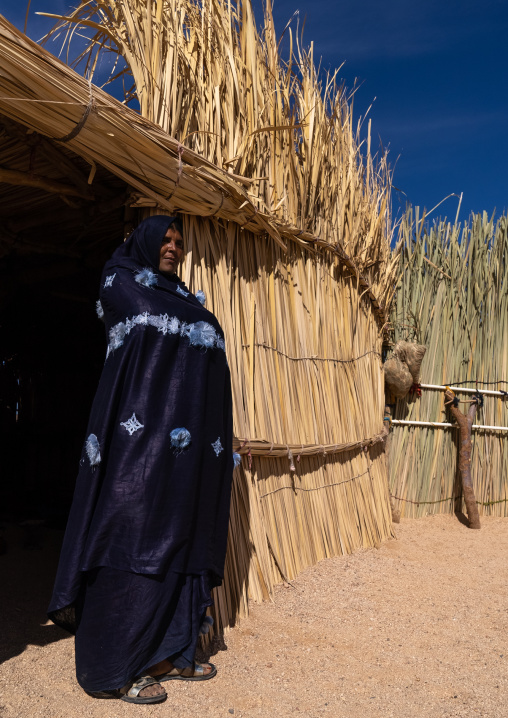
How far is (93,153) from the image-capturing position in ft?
7.09

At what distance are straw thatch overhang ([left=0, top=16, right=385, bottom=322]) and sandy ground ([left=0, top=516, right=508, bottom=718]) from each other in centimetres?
161

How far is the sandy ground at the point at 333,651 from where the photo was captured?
6.32ft

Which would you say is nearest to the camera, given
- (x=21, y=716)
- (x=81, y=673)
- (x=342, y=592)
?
(x=21, y=716)

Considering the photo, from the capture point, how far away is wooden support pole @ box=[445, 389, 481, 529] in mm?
4762

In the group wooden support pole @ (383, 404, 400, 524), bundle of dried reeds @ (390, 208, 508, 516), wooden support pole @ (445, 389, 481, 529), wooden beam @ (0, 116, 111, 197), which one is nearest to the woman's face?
wooden beam @ (0, 116, 111, 197)

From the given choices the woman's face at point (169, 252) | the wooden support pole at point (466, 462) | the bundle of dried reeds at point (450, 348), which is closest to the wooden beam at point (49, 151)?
the woman's face at point (169, 252)

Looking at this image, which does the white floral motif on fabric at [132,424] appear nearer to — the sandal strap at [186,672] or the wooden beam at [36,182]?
the sandal strap at [186,672]

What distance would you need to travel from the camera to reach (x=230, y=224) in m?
2.83

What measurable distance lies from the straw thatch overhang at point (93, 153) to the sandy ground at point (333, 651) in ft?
5.28

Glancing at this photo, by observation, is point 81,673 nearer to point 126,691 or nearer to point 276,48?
point 126,691

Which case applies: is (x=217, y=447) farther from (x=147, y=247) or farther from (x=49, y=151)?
(x=49, y=151)

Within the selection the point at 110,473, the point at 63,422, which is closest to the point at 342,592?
the point at 110,473

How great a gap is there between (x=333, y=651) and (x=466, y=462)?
9.15 ft

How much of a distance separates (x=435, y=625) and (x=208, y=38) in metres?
2.67
